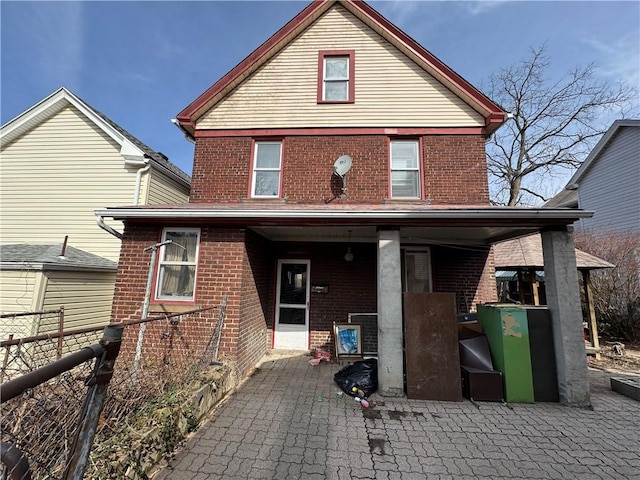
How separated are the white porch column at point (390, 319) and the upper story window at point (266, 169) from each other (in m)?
3.68

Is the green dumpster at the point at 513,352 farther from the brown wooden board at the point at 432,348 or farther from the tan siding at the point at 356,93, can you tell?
the tan siding at the point at 356,93

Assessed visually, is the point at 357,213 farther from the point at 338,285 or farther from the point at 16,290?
the point at 16,290

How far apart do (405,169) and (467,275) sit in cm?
326

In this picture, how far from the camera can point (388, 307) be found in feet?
16.6

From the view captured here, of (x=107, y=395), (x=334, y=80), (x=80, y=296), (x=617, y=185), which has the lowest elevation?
(x=107, y=395)

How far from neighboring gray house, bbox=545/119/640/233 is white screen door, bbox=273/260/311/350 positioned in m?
13.0

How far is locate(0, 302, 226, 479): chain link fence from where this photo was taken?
2342 millimetres

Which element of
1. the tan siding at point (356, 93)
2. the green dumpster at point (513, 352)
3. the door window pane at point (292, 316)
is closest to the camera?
the green dumpster at point (513, 352)

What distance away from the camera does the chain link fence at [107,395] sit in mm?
2342

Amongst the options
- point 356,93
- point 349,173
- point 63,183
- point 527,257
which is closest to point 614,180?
point 527,257

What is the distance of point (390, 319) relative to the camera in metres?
5.03

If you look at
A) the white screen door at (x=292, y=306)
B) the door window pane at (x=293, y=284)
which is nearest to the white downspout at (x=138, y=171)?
the white screen door at (x=292, y=306)

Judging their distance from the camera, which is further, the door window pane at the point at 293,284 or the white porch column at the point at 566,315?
the door window pane at the point at 293,284

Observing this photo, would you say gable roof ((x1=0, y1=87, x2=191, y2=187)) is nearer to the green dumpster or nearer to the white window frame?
the white window frame
